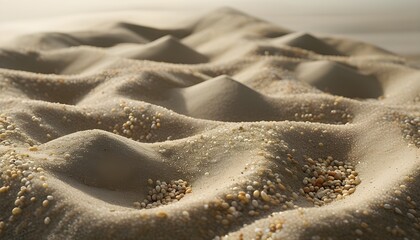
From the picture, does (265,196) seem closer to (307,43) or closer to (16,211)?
(16,211)

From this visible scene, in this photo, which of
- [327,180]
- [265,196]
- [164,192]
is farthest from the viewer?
[327,180]

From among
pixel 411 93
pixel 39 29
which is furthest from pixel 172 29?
pixel 411 93

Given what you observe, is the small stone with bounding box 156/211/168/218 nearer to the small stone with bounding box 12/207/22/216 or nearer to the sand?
the sand

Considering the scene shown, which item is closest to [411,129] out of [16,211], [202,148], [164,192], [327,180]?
[327,180]

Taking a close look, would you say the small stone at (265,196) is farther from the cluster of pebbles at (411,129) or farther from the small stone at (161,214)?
the cluster of pebbles at (411,129)

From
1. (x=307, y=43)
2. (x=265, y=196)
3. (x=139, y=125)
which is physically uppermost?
(x=265, y=196)

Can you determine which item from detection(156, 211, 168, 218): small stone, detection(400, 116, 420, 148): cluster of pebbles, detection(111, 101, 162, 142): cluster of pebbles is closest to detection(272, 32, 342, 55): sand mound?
detection(400, 116, 420, 148): cluster of pebbles

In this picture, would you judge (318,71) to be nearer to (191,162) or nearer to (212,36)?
(212,36)
